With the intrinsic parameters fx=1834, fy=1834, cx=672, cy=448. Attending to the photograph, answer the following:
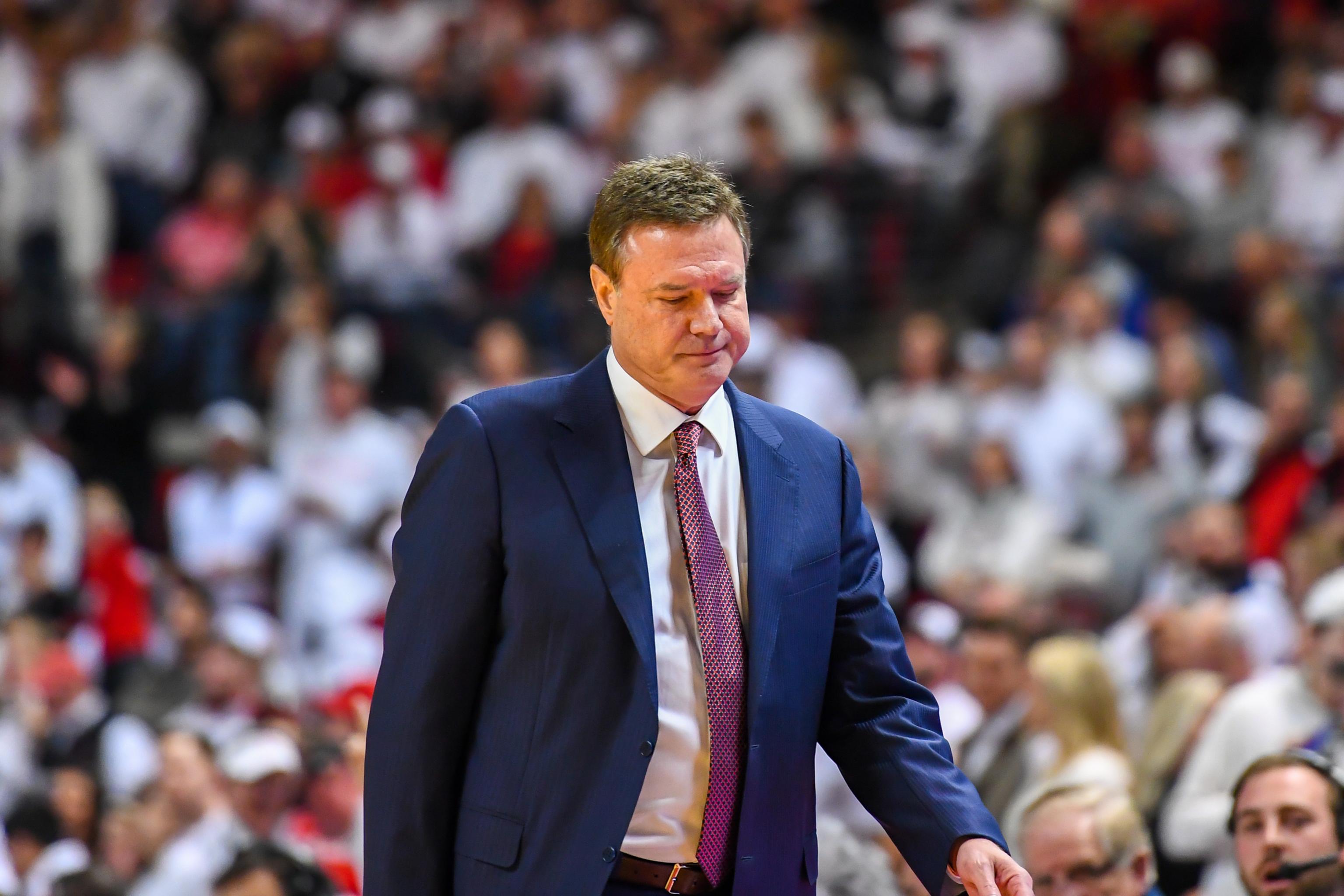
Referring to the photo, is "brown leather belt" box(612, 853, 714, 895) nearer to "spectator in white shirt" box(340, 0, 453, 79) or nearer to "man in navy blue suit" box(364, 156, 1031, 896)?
"man in navy blue suit" box(364, 156, 1031, 896)

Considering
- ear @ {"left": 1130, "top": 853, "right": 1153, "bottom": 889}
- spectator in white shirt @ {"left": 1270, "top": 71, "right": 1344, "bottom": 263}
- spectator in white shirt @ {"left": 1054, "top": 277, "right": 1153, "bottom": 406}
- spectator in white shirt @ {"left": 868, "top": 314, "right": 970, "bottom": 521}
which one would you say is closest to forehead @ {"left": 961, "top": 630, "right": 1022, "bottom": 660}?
ear @ {"left": 1130, "top": 853, "right": 1153, "bottom": 889}

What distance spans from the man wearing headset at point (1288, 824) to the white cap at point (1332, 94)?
Result: 737 cm

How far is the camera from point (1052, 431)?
9.33 m

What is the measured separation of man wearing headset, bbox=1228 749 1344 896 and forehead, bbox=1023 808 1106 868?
377mm

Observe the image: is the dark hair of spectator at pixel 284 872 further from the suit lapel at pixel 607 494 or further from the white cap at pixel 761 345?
the white cap at pixel 761 345

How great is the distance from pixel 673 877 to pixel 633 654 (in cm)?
32

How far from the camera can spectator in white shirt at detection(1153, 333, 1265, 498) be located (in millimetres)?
8781

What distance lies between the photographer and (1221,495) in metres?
8.59

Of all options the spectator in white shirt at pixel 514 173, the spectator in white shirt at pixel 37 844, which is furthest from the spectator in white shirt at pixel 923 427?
the spectator in white shirt at pixel 37 844

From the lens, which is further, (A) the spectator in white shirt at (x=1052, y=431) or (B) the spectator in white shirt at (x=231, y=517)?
(B) the spectator in white shirt at (x=231, y=517)

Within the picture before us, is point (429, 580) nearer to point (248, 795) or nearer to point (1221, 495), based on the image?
point (248, 795)

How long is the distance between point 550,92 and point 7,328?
3855mm

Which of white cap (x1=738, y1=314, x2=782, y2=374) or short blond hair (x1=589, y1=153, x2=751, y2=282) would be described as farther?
white cap (x1=738, y1=314, x2=782, y2=374)

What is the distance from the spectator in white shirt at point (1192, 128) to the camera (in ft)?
36.1
